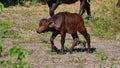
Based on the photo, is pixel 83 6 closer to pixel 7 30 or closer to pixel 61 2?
pixel 61 2

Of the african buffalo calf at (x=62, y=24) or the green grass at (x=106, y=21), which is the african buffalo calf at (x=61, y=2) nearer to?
the green grass at (x=106, y=21)

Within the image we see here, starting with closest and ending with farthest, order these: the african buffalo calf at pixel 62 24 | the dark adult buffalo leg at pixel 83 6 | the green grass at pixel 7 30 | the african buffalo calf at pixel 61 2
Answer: the african buffalo calf at pixel 62 24, the green grass at pixel 7 30, the african buffalo calf at pixel 61 2, the dark adult buffalo leg at pixel 83 6

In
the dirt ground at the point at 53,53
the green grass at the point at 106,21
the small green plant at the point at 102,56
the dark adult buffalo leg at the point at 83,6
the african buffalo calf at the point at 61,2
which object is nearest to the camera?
the dirt ground at the point at 53,53

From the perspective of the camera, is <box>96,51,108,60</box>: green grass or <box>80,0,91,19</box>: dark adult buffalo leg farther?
<box>80,0,91,19</box>: dark adult buffalo leg

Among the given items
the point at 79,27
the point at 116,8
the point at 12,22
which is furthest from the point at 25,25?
the point at 79,27

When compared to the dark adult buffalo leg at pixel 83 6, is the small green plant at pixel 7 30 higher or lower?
lower

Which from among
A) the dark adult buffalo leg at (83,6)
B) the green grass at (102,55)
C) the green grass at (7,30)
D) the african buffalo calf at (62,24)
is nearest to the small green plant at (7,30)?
the green grass at (7,30)

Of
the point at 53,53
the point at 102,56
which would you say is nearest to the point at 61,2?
the point at 53,53

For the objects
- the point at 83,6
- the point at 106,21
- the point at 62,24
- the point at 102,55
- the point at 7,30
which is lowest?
the point at 106,21

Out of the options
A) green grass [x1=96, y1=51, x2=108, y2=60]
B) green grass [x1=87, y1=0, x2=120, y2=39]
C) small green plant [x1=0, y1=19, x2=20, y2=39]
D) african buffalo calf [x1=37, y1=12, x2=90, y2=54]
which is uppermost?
african buffalo calf [x1=37, y1=12, x2=90, y2=54]

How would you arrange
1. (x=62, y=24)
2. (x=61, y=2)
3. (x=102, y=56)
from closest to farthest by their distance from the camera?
(x=62, y=24), (x=102, y=56), (x=61, y=2)

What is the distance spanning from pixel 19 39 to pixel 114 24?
3172 mm

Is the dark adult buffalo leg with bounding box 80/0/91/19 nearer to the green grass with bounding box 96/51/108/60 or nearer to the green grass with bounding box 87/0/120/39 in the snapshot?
the green grass with bounding box 87/0/120/39

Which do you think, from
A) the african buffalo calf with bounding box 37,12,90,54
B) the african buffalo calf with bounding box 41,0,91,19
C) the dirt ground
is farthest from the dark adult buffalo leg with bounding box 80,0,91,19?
the african buffalo calf with bounding box 37,12,90,54
